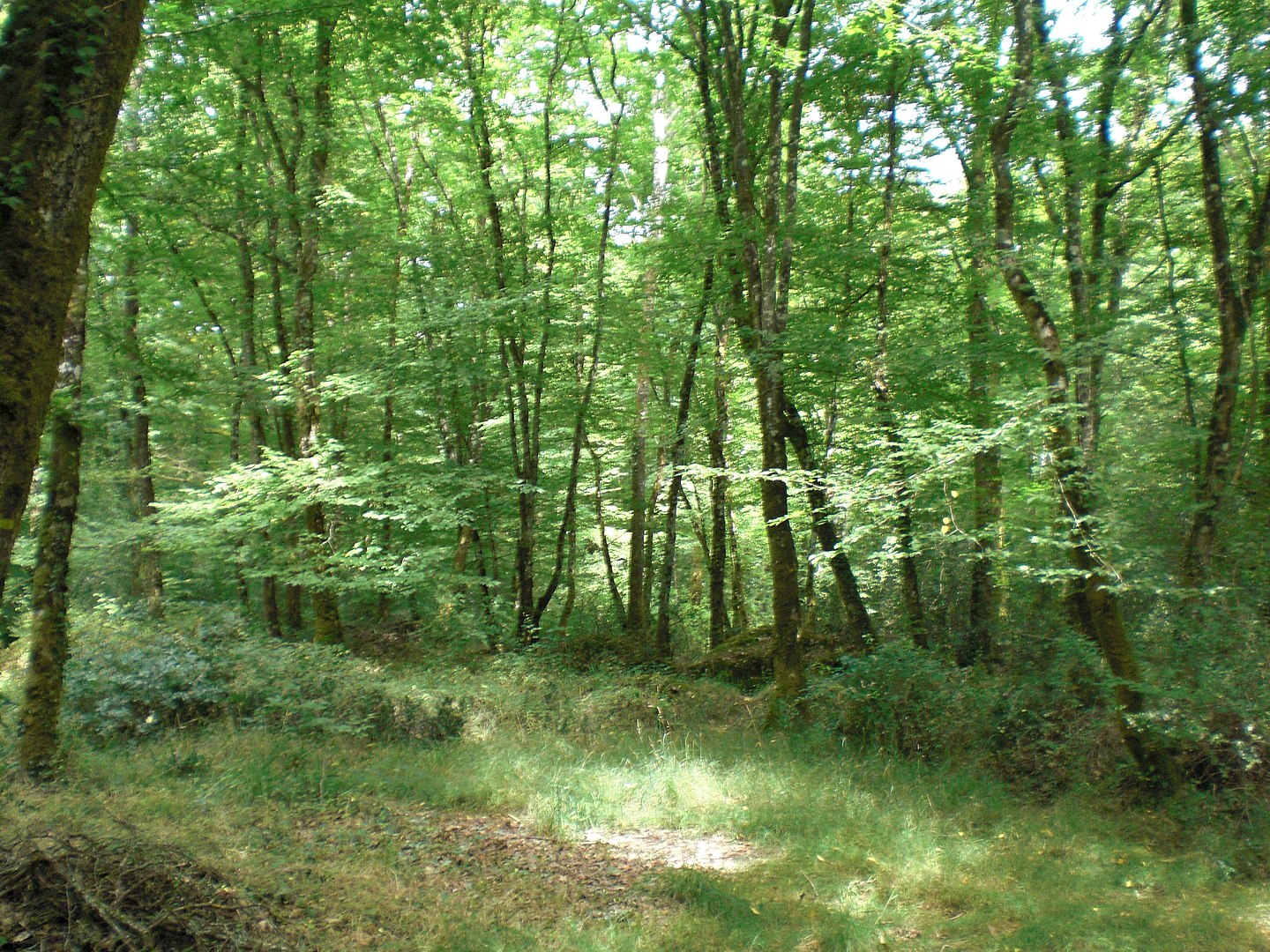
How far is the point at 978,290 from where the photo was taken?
11273 mm

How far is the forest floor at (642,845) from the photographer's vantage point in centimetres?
483

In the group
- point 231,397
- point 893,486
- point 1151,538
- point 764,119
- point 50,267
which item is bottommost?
point 1151,538

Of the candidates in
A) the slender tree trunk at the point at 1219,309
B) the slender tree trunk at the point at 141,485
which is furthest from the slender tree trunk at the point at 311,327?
the slender tree trunk at the point at 1219,309

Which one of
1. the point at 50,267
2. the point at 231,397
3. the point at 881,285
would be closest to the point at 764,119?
the point at 881,285

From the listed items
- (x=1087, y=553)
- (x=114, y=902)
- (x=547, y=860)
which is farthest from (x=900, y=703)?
(x=114, y=902)

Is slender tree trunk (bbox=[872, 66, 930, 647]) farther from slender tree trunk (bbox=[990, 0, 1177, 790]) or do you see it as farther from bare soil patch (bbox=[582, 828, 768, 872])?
bare soil patch (bbox=[582, 828, 768, 872])

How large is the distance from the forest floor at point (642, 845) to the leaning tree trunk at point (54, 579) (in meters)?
0.41

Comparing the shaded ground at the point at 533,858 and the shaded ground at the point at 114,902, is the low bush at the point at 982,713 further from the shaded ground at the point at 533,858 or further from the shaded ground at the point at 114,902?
the shaded ground at the point at 114,902

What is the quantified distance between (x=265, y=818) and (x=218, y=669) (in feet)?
13.0

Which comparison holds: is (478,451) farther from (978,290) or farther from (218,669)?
(978,290)

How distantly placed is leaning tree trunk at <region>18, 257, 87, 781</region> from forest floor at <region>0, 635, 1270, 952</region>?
0.41 meters

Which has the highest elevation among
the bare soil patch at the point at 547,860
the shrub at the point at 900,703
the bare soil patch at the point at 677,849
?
the shrub at the point at 900,703

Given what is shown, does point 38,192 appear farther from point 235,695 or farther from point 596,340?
point 596,340

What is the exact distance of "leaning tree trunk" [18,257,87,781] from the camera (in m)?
6.61
